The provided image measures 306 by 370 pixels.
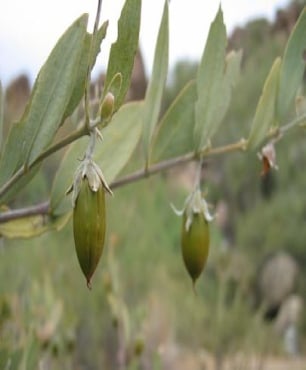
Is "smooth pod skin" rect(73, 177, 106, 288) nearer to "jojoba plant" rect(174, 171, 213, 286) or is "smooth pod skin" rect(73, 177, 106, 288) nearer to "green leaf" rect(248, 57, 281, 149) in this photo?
"jojoba plant" rect(174, 171, 213, 286)

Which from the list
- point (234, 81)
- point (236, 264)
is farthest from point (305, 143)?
point (234, 81)

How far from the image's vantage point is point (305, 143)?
56.3ft

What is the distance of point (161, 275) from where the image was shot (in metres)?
9.28

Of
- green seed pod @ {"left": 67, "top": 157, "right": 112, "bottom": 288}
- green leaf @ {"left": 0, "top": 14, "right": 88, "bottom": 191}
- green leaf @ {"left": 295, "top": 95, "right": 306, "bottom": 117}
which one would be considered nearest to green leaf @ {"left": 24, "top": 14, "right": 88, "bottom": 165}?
green leaf @ {"left": 0, "top": 14, "right": 88, "bottom": 191}

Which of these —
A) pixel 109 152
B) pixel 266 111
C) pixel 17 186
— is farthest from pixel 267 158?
pixel 17 186

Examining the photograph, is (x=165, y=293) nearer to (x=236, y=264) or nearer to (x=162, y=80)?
(x=236, y=264)

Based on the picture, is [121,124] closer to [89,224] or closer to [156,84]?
[156,84]

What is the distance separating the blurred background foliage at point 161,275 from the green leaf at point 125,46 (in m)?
0.36

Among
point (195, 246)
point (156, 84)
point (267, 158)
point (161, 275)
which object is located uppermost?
point (161, 275)

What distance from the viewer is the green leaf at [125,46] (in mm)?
960

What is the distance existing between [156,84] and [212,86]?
65 mm

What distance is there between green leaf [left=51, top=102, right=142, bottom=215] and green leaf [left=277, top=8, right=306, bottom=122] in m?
0.18

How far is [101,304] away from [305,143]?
1044 cm

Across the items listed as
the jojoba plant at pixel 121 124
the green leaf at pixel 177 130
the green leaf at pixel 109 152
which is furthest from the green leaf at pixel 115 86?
the green leaf at pixel 177 130
